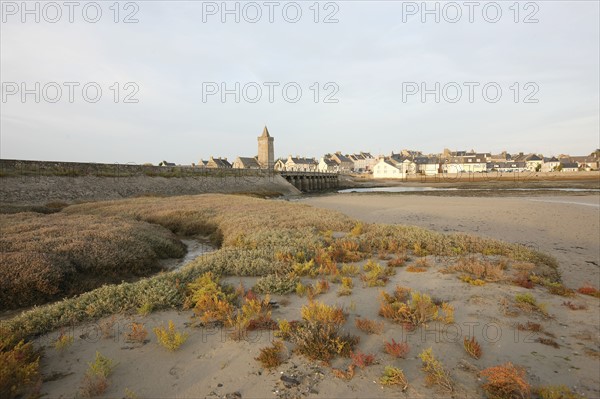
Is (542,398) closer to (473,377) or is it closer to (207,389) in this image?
(473,377)

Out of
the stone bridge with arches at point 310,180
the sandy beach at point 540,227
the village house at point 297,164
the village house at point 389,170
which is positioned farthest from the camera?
the village house at point 297,164

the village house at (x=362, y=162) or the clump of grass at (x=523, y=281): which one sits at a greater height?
the village house at (x=362, y=162)

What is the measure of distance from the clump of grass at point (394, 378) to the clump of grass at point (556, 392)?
173 centimetres

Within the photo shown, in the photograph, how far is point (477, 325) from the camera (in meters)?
6.48

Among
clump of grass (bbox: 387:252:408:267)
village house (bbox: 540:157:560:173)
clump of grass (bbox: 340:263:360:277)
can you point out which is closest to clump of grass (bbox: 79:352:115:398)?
clump of grass (bbox: 340:263:360:277)

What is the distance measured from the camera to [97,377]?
454cm

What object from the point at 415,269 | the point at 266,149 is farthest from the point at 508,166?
the point at 415,269

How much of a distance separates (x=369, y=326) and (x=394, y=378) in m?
1.57

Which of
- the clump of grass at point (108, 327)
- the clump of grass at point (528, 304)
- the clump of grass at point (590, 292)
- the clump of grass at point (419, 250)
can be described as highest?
the clump of grass at point (419, 250)

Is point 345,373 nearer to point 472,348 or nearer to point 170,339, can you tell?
point 472,348

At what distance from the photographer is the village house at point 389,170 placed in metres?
126

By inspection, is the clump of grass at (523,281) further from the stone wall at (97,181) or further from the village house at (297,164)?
the village house at (297,164)

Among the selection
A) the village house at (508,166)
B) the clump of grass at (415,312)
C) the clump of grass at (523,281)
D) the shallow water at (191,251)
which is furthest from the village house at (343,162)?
the clump of grass at (415,312)

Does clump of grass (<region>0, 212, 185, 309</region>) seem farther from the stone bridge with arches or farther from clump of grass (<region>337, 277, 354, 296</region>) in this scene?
the stone bridge with arches
